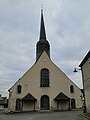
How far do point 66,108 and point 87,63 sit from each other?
1435cm

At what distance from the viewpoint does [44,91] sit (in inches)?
1204

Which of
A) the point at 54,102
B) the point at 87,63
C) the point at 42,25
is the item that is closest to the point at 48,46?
the point at 42,25

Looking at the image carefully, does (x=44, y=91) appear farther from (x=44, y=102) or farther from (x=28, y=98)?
(x=28, y=98)

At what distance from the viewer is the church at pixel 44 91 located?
97.9 feet

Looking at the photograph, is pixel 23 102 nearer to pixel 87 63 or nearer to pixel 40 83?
pixel 40 83

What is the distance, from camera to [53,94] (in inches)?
1205

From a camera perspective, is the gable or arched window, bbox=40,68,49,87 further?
arched window, bbox=40,68,49,87

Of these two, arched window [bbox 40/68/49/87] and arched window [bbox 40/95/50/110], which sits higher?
arched window [bbox 40/68/49/87]

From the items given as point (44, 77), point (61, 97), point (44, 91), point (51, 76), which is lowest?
point (61, 97)

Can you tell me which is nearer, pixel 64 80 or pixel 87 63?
pixel 87 63

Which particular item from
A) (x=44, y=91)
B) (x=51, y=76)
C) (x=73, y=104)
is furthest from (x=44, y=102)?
(x=73, y=104)

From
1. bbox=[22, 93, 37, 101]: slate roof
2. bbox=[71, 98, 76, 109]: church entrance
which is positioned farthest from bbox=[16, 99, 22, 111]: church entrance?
bbox=[71, 98, 76, 109]: church entrance

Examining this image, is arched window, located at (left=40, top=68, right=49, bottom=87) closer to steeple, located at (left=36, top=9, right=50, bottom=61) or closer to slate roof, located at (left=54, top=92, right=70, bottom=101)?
slate roof, located at (left=54, top=92, right=70, bottom=101)

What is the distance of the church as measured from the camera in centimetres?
2983
